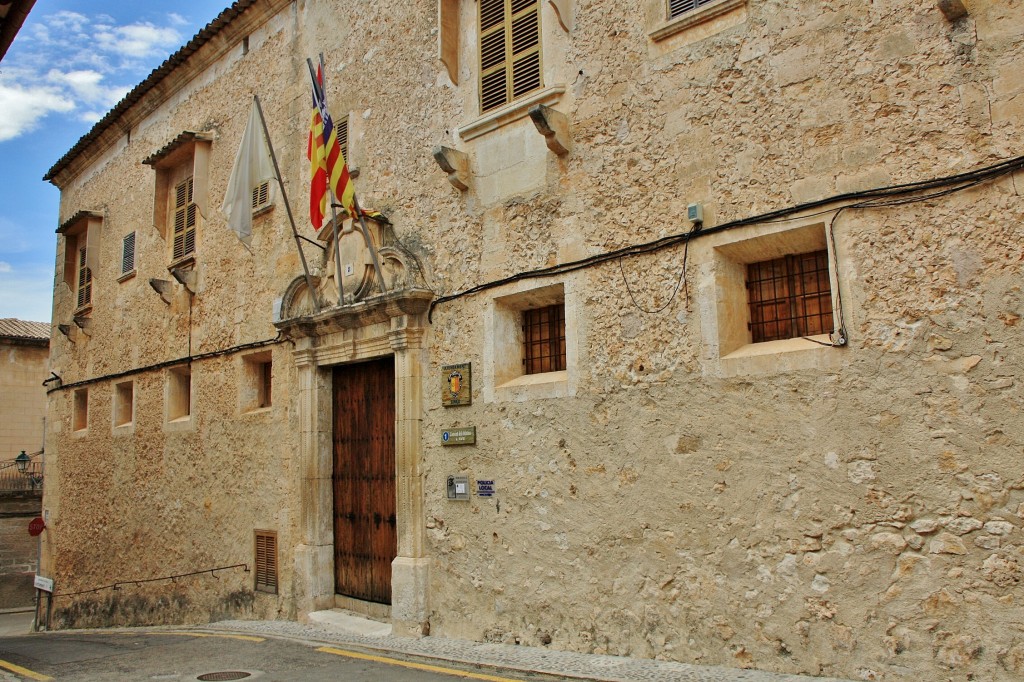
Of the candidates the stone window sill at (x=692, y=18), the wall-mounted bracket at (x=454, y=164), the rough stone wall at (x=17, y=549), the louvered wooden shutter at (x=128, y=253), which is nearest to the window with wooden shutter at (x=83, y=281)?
the louvered wooden shutter at (x=128, y=253)

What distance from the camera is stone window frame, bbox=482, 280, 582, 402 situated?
6.52 m

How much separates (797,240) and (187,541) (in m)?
8.86

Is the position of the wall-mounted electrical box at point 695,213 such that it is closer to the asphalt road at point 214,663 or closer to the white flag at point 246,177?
the asphalt road at point 214,663

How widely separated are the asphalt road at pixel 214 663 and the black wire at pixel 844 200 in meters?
Answer: 3.07

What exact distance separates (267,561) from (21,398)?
18.7 metres

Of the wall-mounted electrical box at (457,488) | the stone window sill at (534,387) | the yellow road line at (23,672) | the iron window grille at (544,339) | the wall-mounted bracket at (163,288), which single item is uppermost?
the wall-mounted bracket at (163,288)

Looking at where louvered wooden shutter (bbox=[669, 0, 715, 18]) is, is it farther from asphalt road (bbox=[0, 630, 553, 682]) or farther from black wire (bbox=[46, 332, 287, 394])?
black wire (bbox=[46, 332, 287, 394])

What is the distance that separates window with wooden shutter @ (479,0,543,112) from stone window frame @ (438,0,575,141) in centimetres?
7

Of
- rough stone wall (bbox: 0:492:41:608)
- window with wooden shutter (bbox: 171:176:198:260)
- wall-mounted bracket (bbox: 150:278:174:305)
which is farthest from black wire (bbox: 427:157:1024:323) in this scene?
rough stone wall (bbox: 0:492:41:608)

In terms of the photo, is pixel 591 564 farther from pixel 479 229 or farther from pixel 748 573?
pixel 479 229

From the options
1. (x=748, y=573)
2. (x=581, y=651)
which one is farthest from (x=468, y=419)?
(x=748, y=573)

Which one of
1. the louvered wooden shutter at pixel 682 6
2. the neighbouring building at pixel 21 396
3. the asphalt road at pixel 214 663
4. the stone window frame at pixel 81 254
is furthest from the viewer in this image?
the neighbouring building at pixel 21 396

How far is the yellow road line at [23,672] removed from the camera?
653 cm

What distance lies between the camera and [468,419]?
727cm
